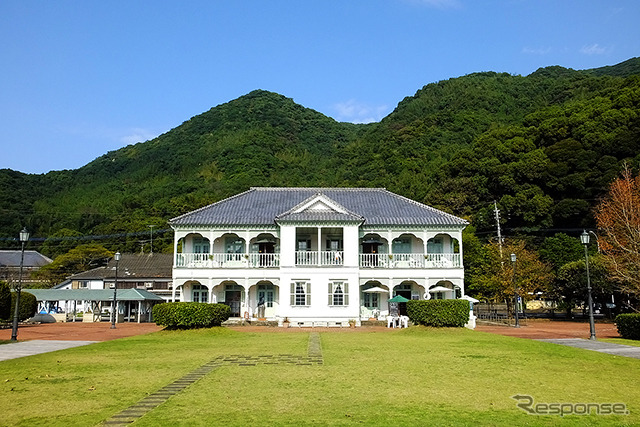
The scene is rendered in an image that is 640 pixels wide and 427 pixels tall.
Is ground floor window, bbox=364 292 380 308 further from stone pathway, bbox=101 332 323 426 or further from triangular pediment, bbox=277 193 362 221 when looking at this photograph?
stone pathway, bbox=101 332 323 426

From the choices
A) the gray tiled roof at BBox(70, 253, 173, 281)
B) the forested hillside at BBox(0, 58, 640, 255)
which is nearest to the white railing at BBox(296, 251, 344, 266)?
the gray tiled roof at BBox(70, 253, 173, 281)

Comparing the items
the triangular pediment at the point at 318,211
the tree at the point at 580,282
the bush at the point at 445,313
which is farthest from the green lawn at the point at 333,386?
the tree at the point at 580,282

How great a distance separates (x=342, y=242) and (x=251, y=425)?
27084 millimetres

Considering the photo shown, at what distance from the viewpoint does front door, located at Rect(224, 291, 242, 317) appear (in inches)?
1369

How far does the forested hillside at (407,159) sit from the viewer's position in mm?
55375

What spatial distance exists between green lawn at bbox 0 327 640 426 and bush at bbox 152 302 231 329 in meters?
6.88

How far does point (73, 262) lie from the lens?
6325cm

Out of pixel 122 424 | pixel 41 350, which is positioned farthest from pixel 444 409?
pixel 41 350

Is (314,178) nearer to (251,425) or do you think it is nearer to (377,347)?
(377,347)

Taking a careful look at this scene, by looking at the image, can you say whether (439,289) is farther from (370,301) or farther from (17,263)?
(17,263)

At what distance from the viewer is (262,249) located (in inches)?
1371

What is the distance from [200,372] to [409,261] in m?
23.2

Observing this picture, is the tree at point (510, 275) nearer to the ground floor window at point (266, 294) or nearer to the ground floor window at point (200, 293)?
the ground floor window at point (266, 294)

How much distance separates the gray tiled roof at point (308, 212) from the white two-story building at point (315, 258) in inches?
2.6
